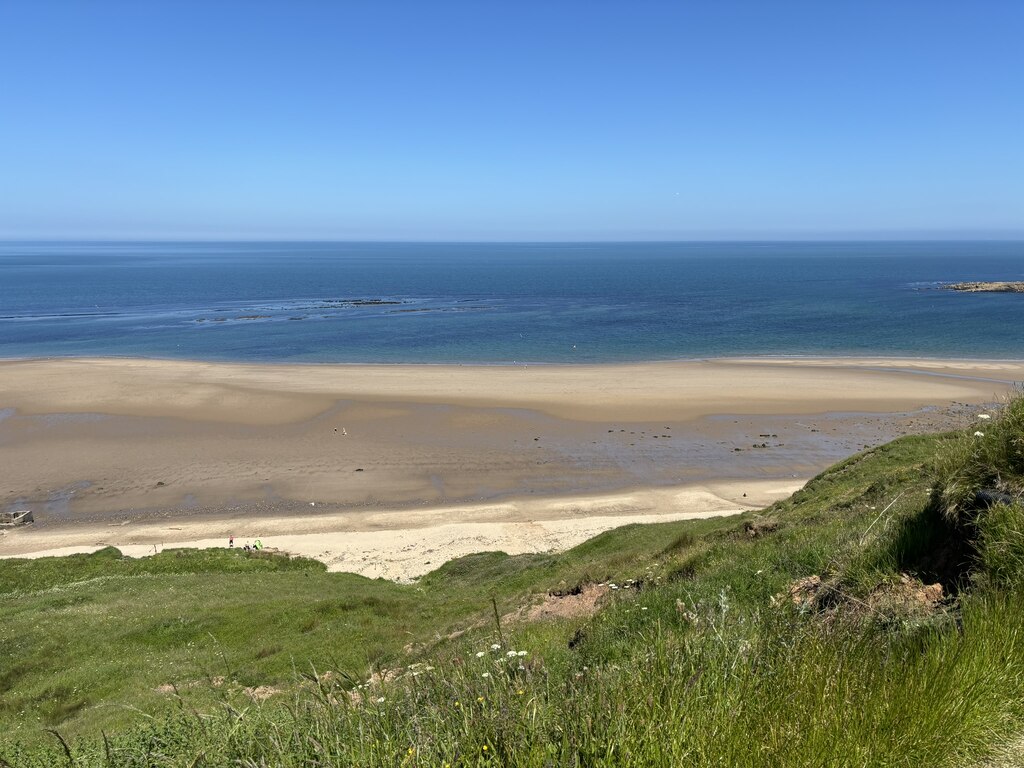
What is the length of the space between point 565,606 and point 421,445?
82.3ft

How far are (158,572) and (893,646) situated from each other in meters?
21.5

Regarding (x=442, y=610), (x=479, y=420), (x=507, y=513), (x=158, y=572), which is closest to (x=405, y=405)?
(x=479, y=420)

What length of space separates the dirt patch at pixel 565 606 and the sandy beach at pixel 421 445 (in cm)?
963

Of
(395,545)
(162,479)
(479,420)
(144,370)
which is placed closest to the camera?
(395,545)

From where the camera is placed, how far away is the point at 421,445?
37.1 m

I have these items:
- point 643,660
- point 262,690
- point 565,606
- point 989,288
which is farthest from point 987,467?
point 989,288

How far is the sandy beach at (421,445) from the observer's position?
2695 cm

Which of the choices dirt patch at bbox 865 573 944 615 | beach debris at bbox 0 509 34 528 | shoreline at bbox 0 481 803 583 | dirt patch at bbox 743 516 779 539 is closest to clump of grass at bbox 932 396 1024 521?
dirt patch at bbox 865 573 944 615

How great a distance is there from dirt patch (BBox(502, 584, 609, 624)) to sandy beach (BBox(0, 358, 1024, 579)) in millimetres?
9626

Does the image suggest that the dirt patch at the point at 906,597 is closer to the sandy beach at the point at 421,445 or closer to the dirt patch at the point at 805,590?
the dirt patch at the point at 805,590

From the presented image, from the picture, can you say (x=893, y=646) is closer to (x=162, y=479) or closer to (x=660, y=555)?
(x=660, y=555)

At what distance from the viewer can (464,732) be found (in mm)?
4039

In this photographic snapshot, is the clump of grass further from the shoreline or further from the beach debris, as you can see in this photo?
the beach debris

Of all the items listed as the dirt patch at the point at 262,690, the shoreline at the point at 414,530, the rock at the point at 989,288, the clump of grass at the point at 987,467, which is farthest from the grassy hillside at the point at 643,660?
the rock at the point at 989,288
